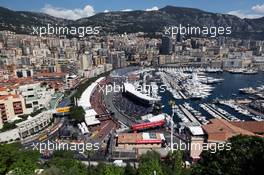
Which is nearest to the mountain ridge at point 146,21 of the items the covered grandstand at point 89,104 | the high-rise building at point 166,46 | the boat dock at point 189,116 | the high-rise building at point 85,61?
the high-rise building at point 166,46

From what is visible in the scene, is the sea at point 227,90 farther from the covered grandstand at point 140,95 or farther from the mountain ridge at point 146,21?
the mountain ridge at point 146,21

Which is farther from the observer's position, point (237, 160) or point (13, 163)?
point (13, 163)

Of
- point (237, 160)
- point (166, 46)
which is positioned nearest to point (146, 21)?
point (166, 46)

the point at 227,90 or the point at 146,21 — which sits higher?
the point at 146,21

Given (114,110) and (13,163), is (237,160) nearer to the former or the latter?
(13,163)

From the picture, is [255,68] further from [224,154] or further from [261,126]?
[224,154]

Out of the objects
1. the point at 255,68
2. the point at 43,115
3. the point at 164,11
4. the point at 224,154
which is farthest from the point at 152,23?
the point at 224,154

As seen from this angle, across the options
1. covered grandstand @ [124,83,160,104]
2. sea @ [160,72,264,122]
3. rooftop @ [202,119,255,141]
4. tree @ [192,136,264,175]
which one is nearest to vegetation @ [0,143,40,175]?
tree @ [192,136,264,175]

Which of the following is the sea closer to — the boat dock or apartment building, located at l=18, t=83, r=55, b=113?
the boat dock
